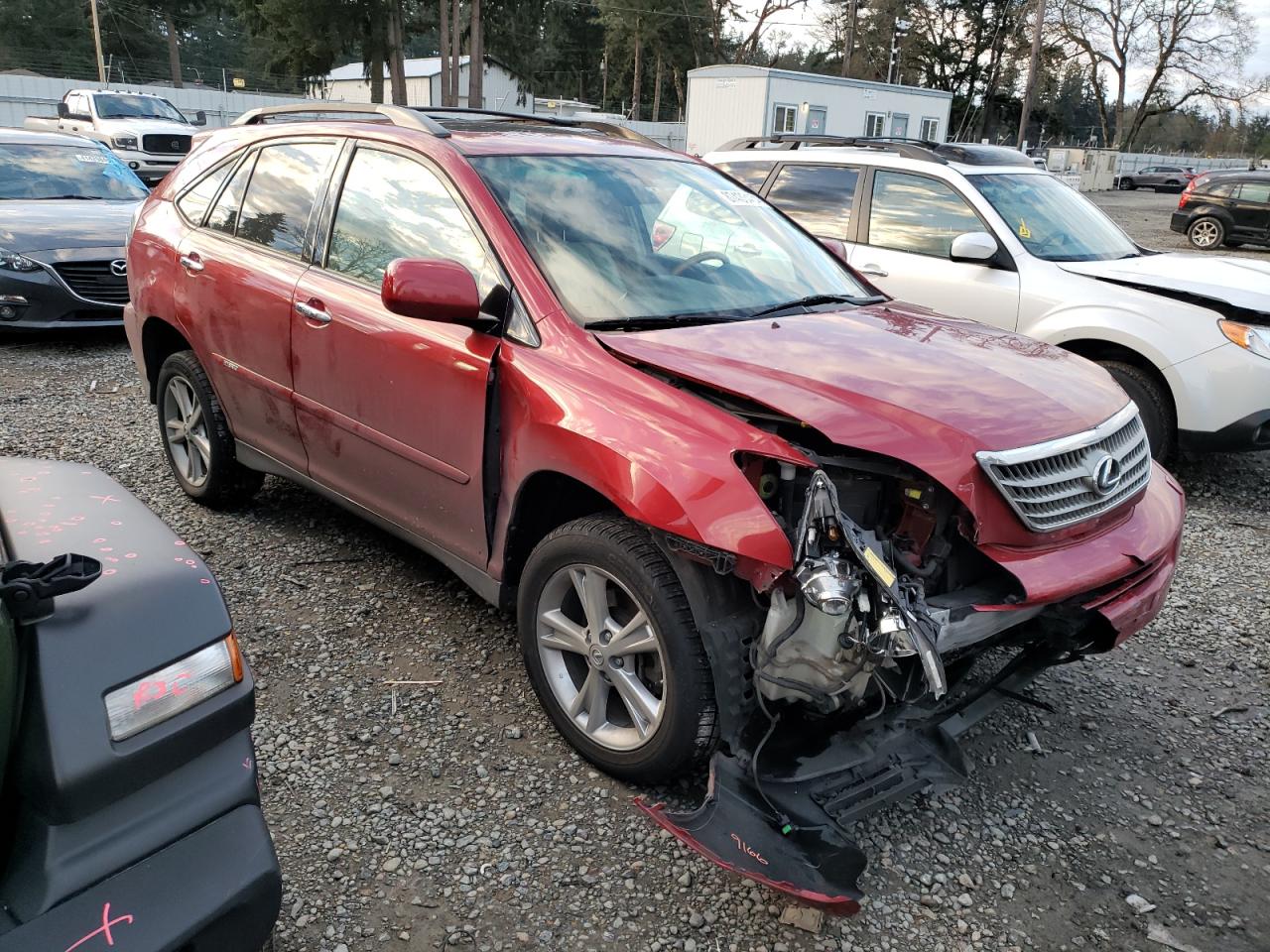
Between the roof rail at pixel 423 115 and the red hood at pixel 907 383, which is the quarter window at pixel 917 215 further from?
the red hood at pixel 907 383

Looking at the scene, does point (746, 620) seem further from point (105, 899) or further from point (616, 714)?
point (105, 899)

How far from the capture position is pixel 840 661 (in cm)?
230

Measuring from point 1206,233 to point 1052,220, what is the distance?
16570 mm

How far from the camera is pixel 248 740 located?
73.9 inches

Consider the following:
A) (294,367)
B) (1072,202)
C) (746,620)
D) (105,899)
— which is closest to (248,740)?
(105,899)

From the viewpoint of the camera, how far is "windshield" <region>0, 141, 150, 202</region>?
341 inches

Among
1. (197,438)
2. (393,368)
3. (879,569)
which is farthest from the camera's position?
(197,438)

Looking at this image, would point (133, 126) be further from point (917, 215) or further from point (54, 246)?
point (917, 215)

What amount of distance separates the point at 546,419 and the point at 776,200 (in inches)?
192

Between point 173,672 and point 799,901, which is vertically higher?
point 173,672

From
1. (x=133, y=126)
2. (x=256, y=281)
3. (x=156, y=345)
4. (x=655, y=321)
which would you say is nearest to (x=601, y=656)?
(x=655, y=321)

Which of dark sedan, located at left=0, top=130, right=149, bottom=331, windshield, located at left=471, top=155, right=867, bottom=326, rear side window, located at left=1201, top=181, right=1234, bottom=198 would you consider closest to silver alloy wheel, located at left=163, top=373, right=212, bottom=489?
windshield, located at left=471, top=155, right=867, bottom=326

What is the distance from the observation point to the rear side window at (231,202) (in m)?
4.14

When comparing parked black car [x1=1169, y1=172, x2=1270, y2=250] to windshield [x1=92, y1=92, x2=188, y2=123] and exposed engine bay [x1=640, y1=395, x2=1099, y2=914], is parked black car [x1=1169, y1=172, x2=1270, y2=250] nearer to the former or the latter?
exposed engine bay [x1=640, y1=395, x2=1099, y2=914]
